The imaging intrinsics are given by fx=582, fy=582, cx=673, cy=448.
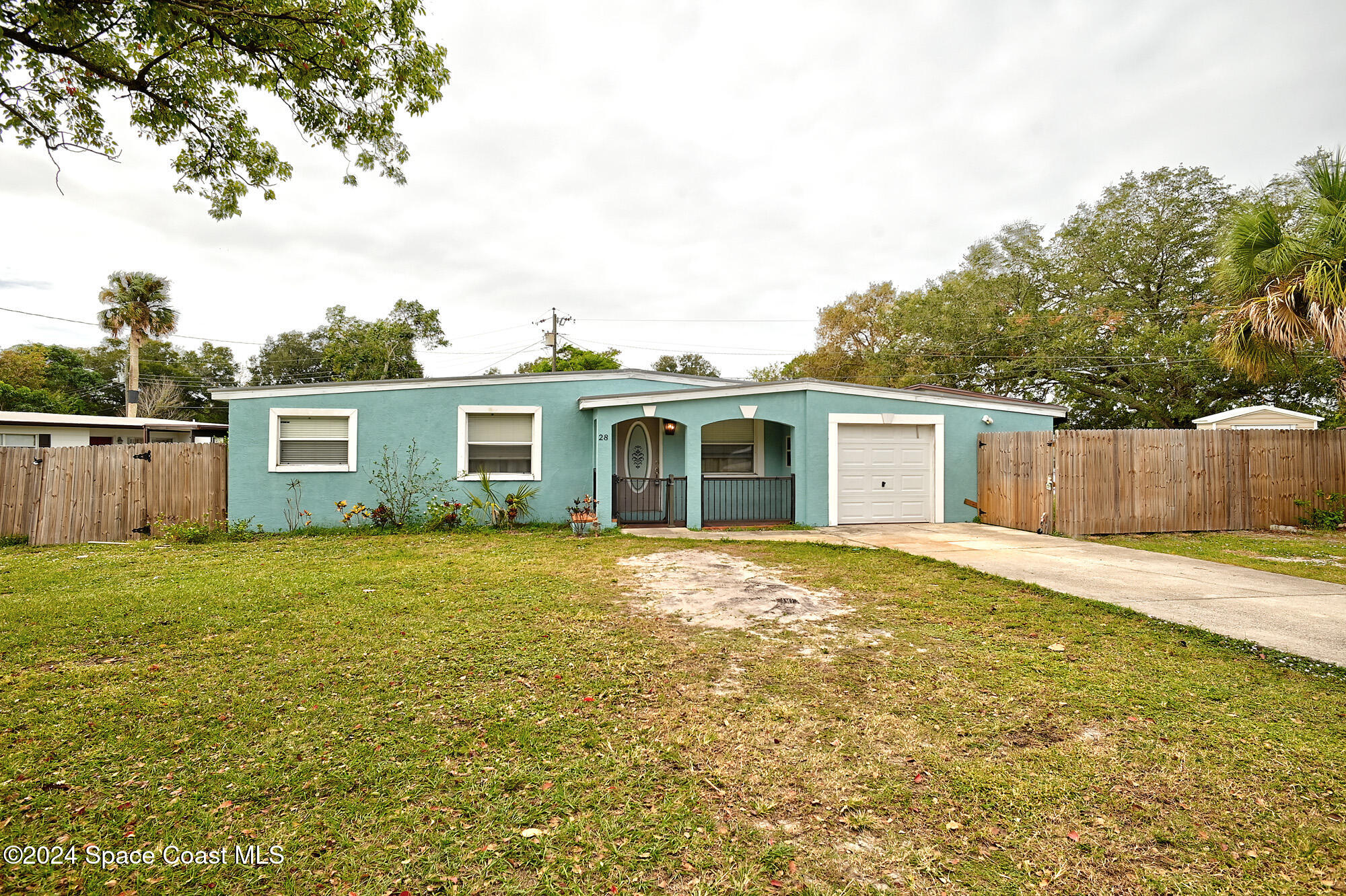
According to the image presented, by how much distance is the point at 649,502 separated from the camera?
39.3 ft

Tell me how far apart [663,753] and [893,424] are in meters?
10.1

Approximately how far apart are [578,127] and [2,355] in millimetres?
38820

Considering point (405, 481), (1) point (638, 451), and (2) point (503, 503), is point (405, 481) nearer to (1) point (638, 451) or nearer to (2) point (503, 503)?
(2) point (503, 503)

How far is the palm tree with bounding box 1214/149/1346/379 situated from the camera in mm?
8195

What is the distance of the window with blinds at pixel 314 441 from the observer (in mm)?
10594

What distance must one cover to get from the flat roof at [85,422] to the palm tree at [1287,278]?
2257 cm

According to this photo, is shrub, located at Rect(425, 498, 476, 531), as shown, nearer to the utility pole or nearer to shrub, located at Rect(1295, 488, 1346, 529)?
shrub, located at Rect(1295, 488, 1346, 529)

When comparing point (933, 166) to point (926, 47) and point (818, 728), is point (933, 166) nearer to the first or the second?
point (926, 47)

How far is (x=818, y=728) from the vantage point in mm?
2871

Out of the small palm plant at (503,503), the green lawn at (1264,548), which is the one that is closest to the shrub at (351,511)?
the small palm plant at (503,503)

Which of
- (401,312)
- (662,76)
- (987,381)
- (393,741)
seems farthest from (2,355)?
(987,381)

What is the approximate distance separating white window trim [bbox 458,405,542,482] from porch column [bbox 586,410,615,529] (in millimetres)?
1150

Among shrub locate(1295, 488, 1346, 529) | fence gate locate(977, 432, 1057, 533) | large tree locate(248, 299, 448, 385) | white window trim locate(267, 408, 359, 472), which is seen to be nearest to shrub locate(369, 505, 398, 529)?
white window trim locate(267, 408, 359, 472)

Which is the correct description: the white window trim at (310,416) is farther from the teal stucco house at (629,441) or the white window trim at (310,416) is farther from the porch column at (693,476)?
the porch column at (693,476)
